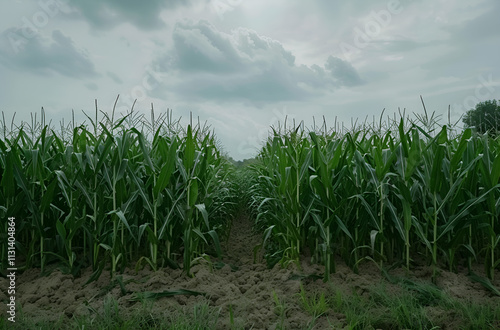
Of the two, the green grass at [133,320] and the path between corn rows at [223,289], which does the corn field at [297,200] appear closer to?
the path between corn rows at [223,289]

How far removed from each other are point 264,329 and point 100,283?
170 cm

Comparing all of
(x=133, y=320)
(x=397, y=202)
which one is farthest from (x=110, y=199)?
(x=397, y=202)

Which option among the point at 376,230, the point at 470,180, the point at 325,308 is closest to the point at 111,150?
the point at 325,308

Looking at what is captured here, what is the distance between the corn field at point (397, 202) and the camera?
3580mm

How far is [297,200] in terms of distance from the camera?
12.3 feet

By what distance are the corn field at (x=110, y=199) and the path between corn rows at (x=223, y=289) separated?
0.60ft

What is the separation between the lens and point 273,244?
4.94 m

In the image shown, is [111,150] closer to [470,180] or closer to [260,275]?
[260,275]

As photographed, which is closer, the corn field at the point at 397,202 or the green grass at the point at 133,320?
the green grass at the point at 133,320

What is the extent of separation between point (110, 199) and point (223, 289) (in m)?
1.48

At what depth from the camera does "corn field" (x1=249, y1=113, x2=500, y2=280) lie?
11.7 ft

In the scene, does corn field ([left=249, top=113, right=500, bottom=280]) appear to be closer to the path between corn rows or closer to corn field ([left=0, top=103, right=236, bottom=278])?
the path between corn rows

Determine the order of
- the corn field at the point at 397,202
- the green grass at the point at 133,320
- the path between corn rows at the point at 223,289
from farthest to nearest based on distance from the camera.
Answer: the corn field at the point at 397,202
the path between corn rows at the point at 223,289
the green grass at the point at 133,320

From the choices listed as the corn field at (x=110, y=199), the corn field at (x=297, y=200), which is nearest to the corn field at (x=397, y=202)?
the corn field at (x=297, y=200)
